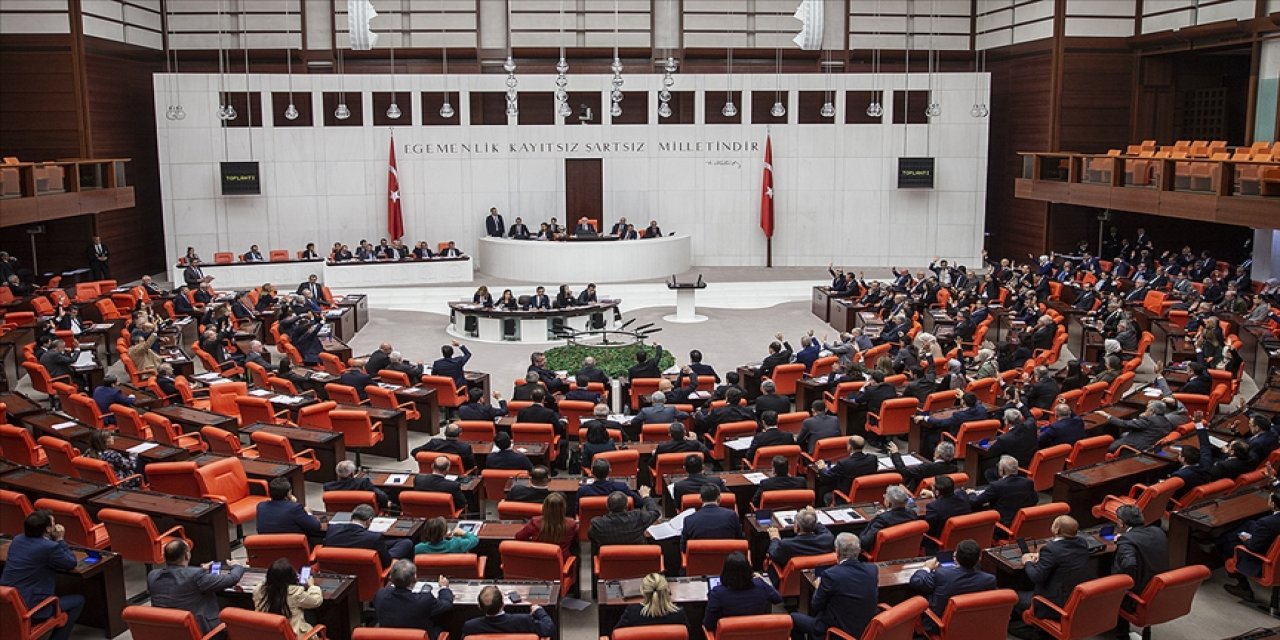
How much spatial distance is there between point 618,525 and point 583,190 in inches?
869

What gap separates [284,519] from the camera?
860 cm

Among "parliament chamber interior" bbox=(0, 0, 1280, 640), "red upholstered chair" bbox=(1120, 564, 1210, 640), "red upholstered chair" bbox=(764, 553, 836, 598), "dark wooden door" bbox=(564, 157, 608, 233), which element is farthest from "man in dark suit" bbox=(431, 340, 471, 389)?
"dark wooden door" bbox=(564, 157, 608, 233)

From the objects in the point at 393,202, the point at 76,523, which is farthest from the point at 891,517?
the point at 393,202

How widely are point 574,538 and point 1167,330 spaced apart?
13.0 m

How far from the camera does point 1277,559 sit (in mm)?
8336

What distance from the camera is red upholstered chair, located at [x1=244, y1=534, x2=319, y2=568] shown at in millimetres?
8086

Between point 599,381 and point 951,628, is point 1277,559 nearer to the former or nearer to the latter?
point 951,628

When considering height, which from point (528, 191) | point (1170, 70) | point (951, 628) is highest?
point (1170, 70)

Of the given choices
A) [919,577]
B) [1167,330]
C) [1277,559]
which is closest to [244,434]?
[919,577]

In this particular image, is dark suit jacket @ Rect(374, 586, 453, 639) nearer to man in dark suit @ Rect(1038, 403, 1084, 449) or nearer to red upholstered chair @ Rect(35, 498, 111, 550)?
red upholstered chair @ Rect(35, 498, 111, 550)

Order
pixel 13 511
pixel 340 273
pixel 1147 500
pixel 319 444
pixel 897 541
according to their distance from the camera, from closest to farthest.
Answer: pixel 897 541 < pixel 13 511 < pixel 1147 500 < pixel 319 444 < pixel 340 273

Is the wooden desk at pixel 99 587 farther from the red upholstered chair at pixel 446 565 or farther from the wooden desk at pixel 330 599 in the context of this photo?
the red upholstered chair at pixel 446 565

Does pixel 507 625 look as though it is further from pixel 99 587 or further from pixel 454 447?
pixel 454 447

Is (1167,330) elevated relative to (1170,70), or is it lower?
lower
